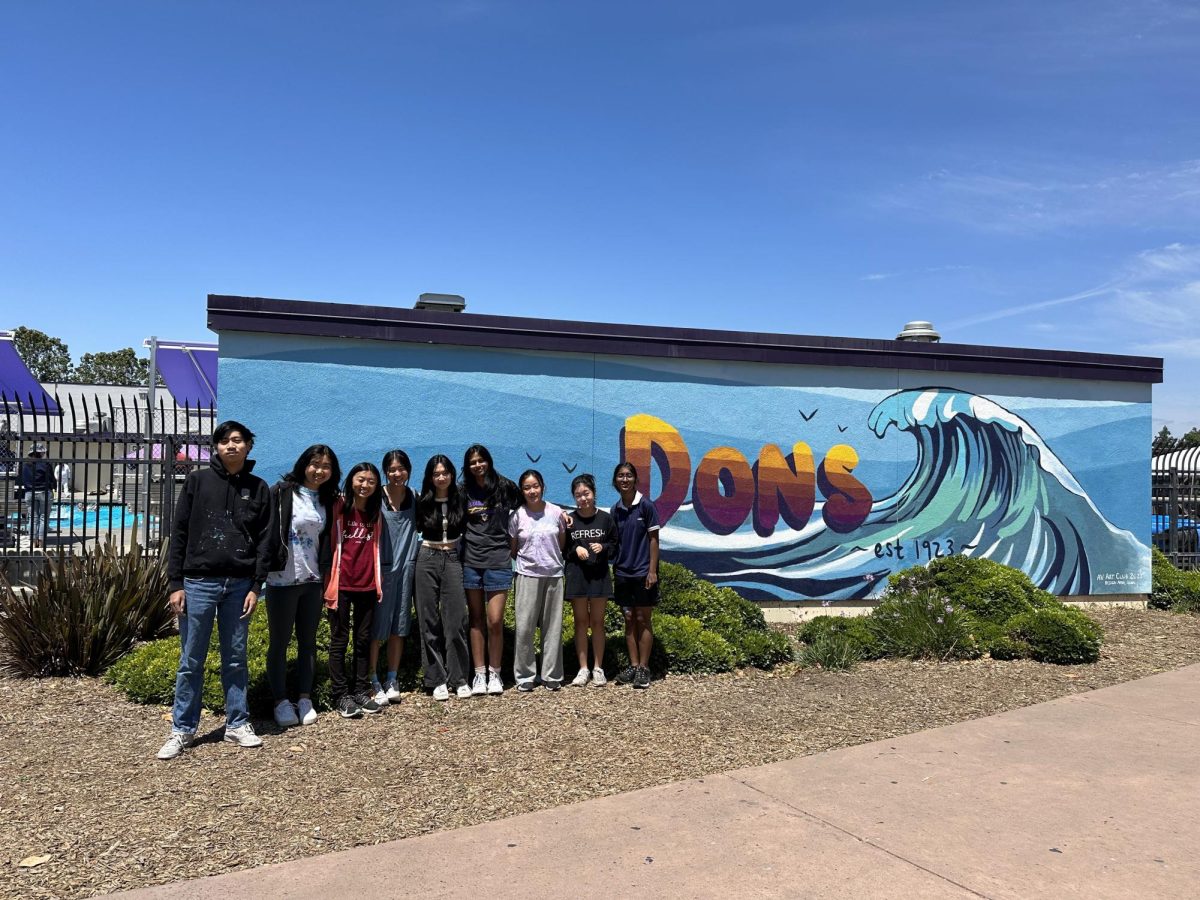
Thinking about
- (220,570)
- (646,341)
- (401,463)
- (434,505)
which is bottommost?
(220,570)

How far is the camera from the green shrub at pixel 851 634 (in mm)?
8227

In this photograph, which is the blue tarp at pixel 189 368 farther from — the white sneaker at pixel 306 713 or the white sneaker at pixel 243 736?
the white sneaker at pixel 243 736

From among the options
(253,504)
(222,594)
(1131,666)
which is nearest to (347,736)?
(222,594)

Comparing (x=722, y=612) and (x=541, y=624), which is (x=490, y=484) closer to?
(x=541, y=624)

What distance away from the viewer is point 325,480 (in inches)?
238

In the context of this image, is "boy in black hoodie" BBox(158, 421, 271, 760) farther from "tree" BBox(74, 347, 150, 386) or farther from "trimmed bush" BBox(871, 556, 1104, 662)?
"tree" BBox(74, 347, 150, 386)

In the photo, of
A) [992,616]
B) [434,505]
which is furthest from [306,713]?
[992,616]

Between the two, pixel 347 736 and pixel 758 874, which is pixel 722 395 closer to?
pixel 347 736

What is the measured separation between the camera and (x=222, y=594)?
5.55 metres

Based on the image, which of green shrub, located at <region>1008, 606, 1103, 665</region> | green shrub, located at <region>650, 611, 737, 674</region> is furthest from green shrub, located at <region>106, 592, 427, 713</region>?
green shrub, located at <region>1008, 606, 1103, 665</region>

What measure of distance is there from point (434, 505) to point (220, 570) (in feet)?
5.07

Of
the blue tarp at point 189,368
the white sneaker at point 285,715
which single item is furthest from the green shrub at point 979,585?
the blue tarp at point 189,368

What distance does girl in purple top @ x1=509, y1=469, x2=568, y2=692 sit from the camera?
6840 mm

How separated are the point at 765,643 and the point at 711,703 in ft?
4.41
